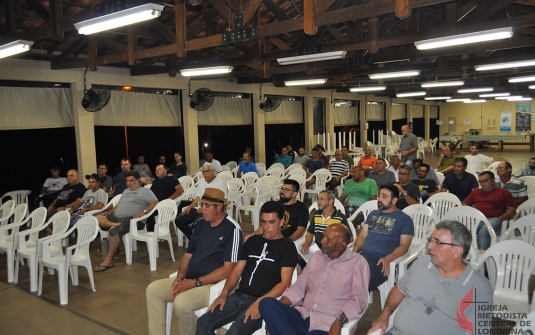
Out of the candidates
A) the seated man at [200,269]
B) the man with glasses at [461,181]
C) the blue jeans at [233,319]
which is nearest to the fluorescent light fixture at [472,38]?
the man with glasses at [461,181]

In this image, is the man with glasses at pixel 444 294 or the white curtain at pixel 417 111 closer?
the man with glasses at pixel 444 294

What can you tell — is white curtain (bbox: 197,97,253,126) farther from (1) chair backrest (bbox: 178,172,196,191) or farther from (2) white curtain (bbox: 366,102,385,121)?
(2) white curtain (bbox: 366,102,385,121)

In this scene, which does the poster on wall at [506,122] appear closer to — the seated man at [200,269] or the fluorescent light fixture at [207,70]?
the fluorescent light fixture at [207,70]

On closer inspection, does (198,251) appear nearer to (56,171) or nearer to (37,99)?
(56,171)

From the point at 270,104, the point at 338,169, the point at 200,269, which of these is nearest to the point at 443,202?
the point at 200,269

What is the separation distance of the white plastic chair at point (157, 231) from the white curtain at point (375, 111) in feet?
47.4

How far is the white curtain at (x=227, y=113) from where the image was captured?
37.1 feet

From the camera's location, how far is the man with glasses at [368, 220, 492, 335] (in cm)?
226

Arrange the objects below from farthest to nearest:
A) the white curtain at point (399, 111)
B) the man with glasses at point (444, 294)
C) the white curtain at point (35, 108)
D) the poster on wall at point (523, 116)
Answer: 1. the poster on wall at point (523, 116)
2. the white curtain at point (399, 111)
3. the white curtain at point (35, 108)
4. the man with glasses at point (444, 294)

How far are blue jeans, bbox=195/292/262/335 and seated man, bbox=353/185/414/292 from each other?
112 centimetres

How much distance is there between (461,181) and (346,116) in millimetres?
11691

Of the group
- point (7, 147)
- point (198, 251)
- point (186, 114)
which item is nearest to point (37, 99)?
point (7, 147)

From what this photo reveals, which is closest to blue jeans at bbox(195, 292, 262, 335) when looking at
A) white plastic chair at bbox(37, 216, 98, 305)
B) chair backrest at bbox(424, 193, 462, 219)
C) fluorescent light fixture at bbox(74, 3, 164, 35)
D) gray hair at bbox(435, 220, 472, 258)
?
gray hair at bbox(435, 220, 472, 258)

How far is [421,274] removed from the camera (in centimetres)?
249
